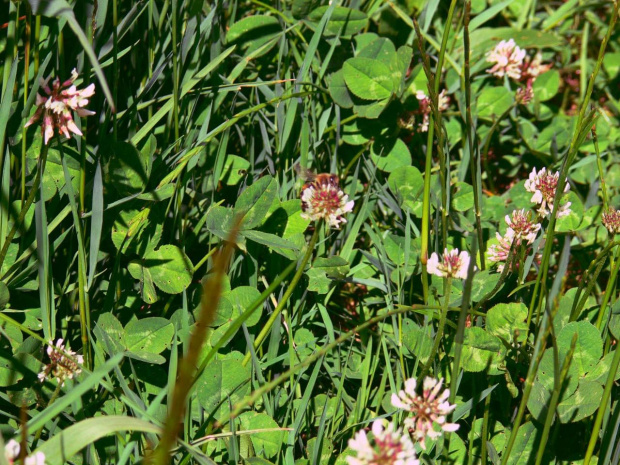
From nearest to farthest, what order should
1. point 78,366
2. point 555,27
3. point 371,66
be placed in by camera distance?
point 78,366 → point 371,66 → point 555,27

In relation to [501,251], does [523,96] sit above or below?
above

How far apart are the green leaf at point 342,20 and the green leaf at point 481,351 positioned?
125 cm

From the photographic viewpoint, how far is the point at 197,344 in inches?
22.0

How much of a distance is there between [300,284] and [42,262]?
774 millimetres

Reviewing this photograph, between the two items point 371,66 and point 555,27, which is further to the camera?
point 555,27

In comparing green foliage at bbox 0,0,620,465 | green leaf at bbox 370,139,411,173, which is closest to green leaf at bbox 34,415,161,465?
green foliage at bbox 0,0,620,465

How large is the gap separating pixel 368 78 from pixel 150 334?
3.93 feet

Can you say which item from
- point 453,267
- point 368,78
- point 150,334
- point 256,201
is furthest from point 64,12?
point 368,78

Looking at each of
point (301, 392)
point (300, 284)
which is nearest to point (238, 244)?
point (300, 284)

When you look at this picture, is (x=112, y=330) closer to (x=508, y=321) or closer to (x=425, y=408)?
(x=425, y=408)

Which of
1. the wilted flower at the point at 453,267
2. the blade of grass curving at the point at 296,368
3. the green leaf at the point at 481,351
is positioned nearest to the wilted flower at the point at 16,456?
the blade of grass curving at the point at 296,368

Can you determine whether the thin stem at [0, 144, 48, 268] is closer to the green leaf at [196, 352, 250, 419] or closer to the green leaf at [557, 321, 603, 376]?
the green leaf at [196, 352, 250, 419]

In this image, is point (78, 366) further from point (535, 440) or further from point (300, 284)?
point (535, 440)

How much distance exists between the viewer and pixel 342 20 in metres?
2.49
